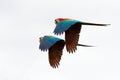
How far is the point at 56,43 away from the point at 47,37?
1.97 feet

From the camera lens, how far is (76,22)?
608cm

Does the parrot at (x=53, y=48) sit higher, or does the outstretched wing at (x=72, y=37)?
the outstretched wing at (x=72, y=37)

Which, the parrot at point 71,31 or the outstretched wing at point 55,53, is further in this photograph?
the outstretched wing at point 55,53

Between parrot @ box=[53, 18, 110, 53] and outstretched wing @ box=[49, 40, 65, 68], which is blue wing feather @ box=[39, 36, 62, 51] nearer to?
outstretched wing @ box=[49, 40, 65, 68]

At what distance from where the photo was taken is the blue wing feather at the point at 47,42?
239 inches

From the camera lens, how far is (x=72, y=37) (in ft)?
19.6

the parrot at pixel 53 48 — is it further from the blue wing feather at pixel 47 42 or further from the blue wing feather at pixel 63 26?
the blue wing feather at pixel 63 26

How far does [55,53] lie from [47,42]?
47 centimetres

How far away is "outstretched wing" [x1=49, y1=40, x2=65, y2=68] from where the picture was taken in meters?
6.08

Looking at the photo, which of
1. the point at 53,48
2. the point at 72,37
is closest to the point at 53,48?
the point at 53,48

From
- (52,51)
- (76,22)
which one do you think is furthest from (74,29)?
(52,51)

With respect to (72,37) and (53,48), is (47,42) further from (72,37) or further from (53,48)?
(72,37)

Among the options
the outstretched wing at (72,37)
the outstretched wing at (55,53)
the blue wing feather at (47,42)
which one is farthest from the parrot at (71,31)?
the blue wing feather at (47,42)

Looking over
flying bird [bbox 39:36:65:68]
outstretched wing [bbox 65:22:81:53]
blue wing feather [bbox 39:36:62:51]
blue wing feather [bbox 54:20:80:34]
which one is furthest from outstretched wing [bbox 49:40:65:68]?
blue wing feather [bbox 54:20:80:34]
